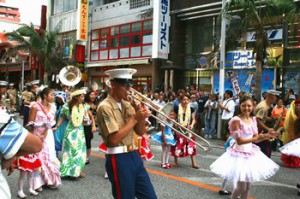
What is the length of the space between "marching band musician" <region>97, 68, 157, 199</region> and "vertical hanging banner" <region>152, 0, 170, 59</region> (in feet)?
54.5

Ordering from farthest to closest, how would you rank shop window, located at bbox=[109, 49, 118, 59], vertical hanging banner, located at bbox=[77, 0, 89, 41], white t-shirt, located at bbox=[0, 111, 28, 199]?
1. vertical hanging banner, located at bbox=[77, 0, 89, 41]
2. shop window, located at bbox=[109, 49, 118, 59]
3. white t-shirt, located at bbox=[0, 111, 28, 199]

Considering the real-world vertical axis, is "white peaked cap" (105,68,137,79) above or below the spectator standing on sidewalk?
above

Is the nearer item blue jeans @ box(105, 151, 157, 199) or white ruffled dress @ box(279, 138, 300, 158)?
blue jeans @ box(105, 151, 157, 199)

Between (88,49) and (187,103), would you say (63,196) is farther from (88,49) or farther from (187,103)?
(88,49)

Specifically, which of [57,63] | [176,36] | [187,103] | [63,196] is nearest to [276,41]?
[176,36]

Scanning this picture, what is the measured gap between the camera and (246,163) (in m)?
4.66

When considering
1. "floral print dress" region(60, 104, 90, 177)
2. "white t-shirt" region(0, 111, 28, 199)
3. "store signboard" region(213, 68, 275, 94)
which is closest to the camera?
"white t-shirt" region(0, 111, 28, 199)

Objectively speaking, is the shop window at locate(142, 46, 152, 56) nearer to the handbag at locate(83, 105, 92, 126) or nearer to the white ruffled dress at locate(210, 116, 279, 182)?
the handbag at locate(83, 105, 92, 126)

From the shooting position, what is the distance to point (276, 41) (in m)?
16.4

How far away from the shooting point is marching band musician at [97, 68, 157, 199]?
3.35m

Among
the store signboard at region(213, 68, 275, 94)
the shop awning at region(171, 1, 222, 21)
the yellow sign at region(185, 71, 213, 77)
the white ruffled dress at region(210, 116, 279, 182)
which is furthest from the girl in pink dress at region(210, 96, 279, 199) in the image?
the yellow sign at region(185, 71, 213, 77)

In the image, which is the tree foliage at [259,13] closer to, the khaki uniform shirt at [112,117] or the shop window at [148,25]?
the khaki uniform shirt at [112,117]

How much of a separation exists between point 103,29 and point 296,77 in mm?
15062

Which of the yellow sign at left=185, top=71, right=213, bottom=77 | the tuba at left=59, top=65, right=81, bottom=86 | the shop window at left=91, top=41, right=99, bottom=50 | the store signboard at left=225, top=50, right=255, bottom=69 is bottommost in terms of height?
the tuba at left=59, top=65, right=81, bottom=86
